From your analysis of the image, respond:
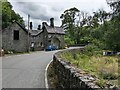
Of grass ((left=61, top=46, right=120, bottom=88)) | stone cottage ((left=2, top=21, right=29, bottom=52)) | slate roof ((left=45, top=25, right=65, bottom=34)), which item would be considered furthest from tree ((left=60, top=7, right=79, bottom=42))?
grass ((left=61, top=46, right=120, bottom=88))

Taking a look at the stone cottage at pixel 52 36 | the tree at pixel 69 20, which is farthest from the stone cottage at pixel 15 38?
the tree at pixel 69 20

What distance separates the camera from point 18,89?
39.3ft

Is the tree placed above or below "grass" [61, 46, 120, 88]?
above

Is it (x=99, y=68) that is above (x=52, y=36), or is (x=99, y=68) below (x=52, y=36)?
below

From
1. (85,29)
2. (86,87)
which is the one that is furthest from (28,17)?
(86,87)

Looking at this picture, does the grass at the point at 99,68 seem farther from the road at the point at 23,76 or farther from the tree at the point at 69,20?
the tree at the point at 69,20

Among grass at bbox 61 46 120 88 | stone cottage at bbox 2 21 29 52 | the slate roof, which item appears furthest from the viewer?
the slate roof

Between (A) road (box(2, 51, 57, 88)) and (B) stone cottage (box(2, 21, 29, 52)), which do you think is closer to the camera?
(A) road (box(2, 51, 57, 88))

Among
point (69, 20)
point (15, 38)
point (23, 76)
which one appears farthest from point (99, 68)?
point (69, 20)

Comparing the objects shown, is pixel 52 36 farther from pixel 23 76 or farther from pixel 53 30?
pixel 23 76

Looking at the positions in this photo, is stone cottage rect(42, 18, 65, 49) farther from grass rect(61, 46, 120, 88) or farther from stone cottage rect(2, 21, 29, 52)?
grass rect(61, 46, 120, 88)

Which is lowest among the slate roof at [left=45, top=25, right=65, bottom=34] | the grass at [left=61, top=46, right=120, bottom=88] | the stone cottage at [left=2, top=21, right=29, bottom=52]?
the grass at [left=61, top=46, right=120, bottom=88]

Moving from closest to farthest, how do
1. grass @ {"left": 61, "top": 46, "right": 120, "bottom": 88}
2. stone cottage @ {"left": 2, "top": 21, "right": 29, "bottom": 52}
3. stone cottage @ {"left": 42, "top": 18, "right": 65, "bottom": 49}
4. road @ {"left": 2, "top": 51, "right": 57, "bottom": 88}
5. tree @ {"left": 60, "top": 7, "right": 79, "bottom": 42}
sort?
grass @ {"left": 61, "top": 46, "right": 120, "bottom": 88}
road @ {"left": 2, "top": 51, "right": 57, "bottom": 88}
stone cottage @ {"left": 2, "top": 21, "right": 29, "bottom": 52}
stone cottage @ {"left": 42, "top": 18, "right": 65, "bottom": 49}
tree @ {"left": 60, "top": 7, "right": 79, "bottom": 42}

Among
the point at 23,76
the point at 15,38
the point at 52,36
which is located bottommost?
the point at 23,76
